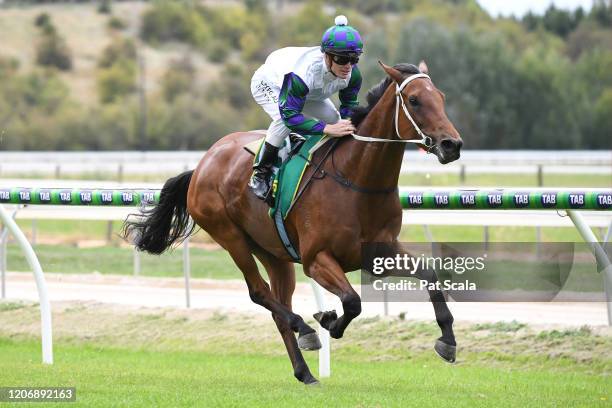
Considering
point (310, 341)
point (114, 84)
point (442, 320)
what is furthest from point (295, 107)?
point (114, 84)

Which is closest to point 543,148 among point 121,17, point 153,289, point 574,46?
point 574,46

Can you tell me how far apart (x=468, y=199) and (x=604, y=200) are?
0.84 metres

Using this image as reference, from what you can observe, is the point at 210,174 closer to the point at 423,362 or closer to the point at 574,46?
the point at 423,362

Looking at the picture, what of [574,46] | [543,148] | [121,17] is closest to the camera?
[543,148]

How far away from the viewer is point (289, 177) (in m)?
6.70

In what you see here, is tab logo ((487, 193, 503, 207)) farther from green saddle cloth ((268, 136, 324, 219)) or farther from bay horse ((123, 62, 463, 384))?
Result: green saddle cloth ((268, 136, 324, 219))

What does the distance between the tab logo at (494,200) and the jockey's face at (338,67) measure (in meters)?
1.13

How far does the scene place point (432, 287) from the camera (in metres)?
6.29

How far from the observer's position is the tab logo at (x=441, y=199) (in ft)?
22.5

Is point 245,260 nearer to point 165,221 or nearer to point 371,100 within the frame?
point 165,221

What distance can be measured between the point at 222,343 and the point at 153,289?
3130 millimetres

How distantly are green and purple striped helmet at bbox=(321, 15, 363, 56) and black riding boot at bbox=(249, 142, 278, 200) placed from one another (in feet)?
2.53

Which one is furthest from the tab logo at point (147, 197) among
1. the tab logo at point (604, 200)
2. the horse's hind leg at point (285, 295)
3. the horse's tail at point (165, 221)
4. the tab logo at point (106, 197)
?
the tab logo at point (604, 200)

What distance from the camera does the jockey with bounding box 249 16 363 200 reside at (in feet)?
21.1
